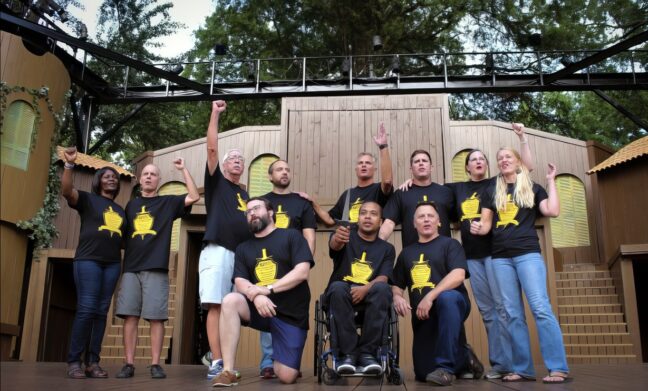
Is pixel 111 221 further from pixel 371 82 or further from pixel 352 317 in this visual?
pixel 371 82

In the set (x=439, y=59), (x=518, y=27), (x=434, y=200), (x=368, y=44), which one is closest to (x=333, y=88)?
(x=368, y=44)

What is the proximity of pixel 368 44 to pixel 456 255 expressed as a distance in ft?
45.6

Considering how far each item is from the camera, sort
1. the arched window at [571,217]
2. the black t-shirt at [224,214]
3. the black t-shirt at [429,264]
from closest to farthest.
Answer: the black t-shirt at [429,264] < the black t-shirt at [224,214] < the arched window at [571,217]

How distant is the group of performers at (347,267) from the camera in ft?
11.2

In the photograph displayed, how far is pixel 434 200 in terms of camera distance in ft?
14.0

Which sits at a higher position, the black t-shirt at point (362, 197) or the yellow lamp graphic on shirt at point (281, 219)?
the black t-shirt at point (362, 197)

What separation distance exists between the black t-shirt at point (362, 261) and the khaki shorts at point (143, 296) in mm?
1188

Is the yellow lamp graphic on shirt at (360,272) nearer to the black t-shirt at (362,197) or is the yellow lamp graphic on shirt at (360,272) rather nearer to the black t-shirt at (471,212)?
the black t-shirt at (362,197)

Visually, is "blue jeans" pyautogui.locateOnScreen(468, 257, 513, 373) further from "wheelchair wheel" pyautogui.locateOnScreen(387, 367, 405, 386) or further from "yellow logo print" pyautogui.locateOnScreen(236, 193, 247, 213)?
"yellow logo print" pyautogui.locateOnScreen(236, 193, 247, 213)


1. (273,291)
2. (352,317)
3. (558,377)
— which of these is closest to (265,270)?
(273,291)

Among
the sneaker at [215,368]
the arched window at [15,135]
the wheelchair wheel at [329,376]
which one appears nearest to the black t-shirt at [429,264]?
the wheelchair wheel at [329,376]

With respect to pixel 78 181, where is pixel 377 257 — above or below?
below

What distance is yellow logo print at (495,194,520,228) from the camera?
3754 mm

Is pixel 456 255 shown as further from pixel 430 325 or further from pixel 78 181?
pixel 78 181
